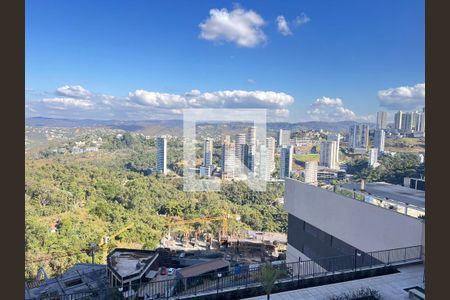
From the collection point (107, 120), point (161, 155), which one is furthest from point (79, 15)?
point (161, 155)

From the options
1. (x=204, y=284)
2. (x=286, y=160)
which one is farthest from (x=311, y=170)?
(x=204, y=284)

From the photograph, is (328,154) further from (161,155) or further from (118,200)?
(118,200)

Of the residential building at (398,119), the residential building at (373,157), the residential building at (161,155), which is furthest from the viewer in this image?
the residential building at (161,155)

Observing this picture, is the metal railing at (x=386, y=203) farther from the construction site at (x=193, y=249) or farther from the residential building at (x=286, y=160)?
the residential building at (x=286, y=160)

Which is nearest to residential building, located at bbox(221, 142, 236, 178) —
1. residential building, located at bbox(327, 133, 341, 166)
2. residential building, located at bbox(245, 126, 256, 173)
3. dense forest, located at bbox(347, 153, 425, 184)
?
residential building, located at bbox(245, 126, 256, 173)

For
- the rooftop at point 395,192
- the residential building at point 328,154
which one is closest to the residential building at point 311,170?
the residential building at point 328,154

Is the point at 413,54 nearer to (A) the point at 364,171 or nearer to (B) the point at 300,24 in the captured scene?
(A) the point at 364,171

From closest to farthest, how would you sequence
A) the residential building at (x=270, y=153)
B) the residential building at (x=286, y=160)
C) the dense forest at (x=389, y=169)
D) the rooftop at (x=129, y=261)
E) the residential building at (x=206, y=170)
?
the rooftop at (x=129, y=261), the dense forest at (x=389, y=169), the residential building at (x=286, y=160), the residential building at (x=270, y=153), the residential building at (x=206, y=170)
